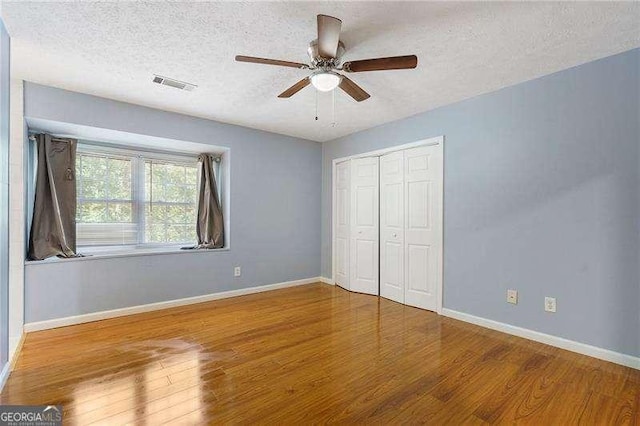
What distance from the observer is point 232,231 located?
4352mm

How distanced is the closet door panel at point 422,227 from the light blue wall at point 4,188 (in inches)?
151

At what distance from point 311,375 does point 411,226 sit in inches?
93.0

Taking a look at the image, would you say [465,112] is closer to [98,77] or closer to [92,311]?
[98,77]

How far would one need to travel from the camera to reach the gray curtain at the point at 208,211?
434 cm

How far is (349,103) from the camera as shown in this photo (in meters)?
3.47

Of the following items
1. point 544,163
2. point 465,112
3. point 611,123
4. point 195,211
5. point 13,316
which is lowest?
point 13,316

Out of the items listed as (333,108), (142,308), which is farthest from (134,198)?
(333,108)

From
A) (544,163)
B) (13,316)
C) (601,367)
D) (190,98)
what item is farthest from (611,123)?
(13,316)

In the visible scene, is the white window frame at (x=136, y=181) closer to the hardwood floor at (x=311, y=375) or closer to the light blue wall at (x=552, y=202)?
the hardwood floor at (x=311, y=375)

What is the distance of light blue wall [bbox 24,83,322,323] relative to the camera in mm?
3123

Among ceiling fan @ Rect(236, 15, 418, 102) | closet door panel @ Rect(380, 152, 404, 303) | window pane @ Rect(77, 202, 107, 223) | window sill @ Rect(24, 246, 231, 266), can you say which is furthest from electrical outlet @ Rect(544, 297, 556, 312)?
window pane @ Rect(77, 202, 107, 223)

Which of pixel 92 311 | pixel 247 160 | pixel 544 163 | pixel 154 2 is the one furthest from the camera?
pixel 247 160

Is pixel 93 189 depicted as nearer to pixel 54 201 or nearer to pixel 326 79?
pixel 54 201

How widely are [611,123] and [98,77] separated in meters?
4.55
